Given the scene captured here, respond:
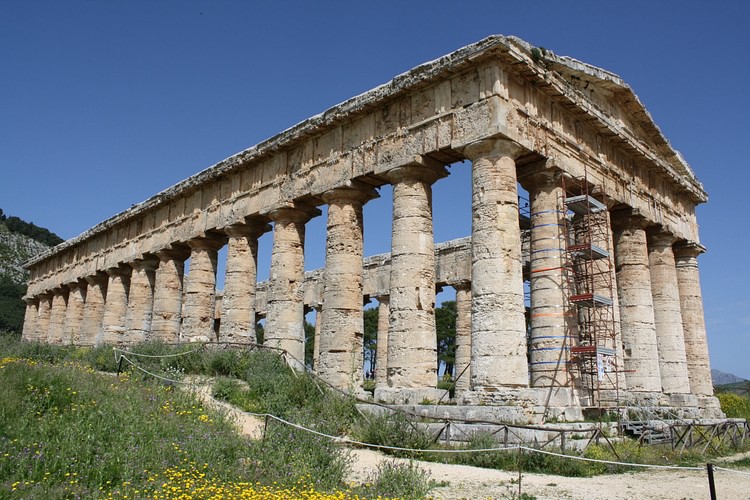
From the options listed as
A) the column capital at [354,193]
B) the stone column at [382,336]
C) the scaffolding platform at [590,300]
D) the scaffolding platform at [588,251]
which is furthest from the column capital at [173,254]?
the scaffolding platform at [590,300]

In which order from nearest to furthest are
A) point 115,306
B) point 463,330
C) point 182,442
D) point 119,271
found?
1. point 182,442
2. point 463,330
3. point 115,306
4. point 119,271

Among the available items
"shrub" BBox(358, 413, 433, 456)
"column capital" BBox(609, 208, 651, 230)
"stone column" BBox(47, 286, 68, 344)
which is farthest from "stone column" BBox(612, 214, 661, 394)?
"stone column" BBox(47, 286, 68, 344)

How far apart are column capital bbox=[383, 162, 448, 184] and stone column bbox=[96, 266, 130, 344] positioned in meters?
17.8

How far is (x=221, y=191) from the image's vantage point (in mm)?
23047

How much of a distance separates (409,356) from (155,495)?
27.5 ft

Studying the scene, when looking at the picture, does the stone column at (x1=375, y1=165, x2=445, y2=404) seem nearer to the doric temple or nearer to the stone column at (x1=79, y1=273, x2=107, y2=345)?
the doric temple

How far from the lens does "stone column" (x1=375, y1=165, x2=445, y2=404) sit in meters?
14.4

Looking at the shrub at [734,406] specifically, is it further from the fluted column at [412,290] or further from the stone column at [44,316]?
the stone column at [44,316]

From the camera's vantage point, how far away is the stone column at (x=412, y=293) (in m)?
14.4

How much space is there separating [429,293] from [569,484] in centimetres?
637

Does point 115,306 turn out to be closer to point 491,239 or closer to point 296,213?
point 296,213

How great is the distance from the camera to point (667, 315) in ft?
66.4

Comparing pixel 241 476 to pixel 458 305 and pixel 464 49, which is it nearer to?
pixel 464 49

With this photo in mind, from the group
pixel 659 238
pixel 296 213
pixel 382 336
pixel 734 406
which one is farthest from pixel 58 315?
pixel 734 406
